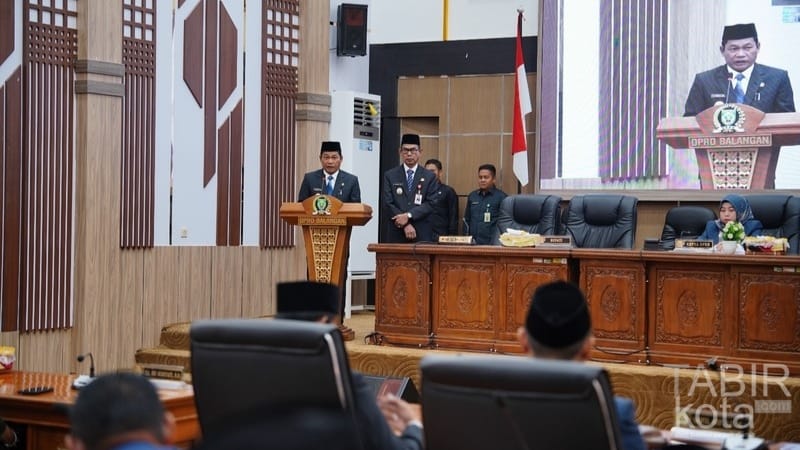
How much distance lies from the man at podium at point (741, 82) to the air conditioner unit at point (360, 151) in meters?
2.82

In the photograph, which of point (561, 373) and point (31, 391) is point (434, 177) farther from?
point (561, 373)

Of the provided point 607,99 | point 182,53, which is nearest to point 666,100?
point 607,99

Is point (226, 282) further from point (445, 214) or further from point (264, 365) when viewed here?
point (264, 365)

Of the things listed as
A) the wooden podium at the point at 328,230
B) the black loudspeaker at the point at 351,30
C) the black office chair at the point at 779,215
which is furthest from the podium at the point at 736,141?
the wooden podium at the point at 328,230

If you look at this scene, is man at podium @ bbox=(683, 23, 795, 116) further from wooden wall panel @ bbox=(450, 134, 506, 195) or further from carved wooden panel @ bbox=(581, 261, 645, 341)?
carved wooden panel @ bbox=(581, 261, 645, 341)

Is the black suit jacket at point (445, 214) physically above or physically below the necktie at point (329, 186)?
below

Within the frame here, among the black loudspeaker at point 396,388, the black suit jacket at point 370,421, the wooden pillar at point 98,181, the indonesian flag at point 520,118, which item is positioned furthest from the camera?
the indonesian flag at point 520,118

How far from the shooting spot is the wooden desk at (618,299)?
5746 millimetres

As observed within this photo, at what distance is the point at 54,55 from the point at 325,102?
8.16 ft

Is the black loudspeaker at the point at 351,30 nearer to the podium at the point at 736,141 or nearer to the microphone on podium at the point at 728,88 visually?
the podium at the point at 736,141

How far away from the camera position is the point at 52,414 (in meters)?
4.12

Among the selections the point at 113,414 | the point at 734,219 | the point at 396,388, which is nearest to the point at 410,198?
the point at 734,219

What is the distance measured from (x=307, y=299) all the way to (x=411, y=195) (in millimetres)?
4947

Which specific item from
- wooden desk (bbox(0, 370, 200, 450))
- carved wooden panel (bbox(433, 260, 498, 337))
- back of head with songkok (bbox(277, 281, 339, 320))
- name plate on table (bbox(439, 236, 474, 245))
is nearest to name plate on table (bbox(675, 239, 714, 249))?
carved wooden panel (bbox(433, 260, 498, 337))
